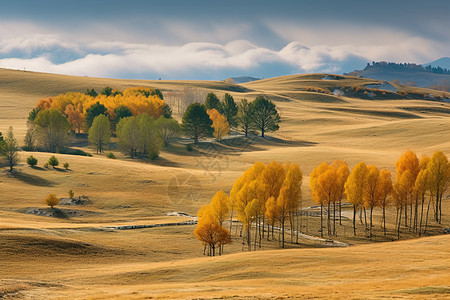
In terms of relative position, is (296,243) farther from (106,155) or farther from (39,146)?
(39,146)

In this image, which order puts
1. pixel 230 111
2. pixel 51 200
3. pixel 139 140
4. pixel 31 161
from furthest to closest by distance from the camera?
pixel 230 111 < pixel 139 140 < pixel 31 161 < pixel 51 200

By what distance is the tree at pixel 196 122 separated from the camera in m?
146

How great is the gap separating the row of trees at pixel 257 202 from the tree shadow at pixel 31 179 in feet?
117

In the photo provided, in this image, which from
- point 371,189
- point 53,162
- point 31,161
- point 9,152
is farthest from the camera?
point 53,162

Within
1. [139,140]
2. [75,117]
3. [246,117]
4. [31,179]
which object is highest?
→ [246,117]

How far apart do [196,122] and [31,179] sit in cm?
6894

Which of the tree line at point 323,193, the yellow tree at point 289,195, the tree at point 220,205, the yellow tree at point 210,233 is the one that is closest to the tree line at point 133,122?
the tree line at point 323,193

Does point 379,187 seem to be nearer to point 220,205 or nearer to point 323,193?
point 323,193

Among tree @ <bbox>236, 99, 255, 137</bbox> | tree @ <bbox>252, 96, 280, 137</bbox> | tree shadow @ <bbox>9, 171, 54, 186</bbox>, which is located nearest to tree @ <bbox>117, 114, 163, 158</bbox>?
tree shadow @ <bbox>9, 171, 54, 186</bbox>

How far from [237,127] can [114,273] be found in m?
140

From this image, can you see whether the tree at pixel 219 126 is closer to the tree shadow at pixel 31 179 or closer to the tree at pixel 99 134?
the tree at pixel 99 134

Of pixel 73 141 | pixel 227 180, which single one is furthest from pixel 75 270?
pixel 73 141

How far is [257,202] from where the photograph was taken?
2260 inches

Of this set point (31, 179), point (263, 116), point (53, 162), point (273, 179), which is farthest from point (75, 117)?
point (273, 179)
